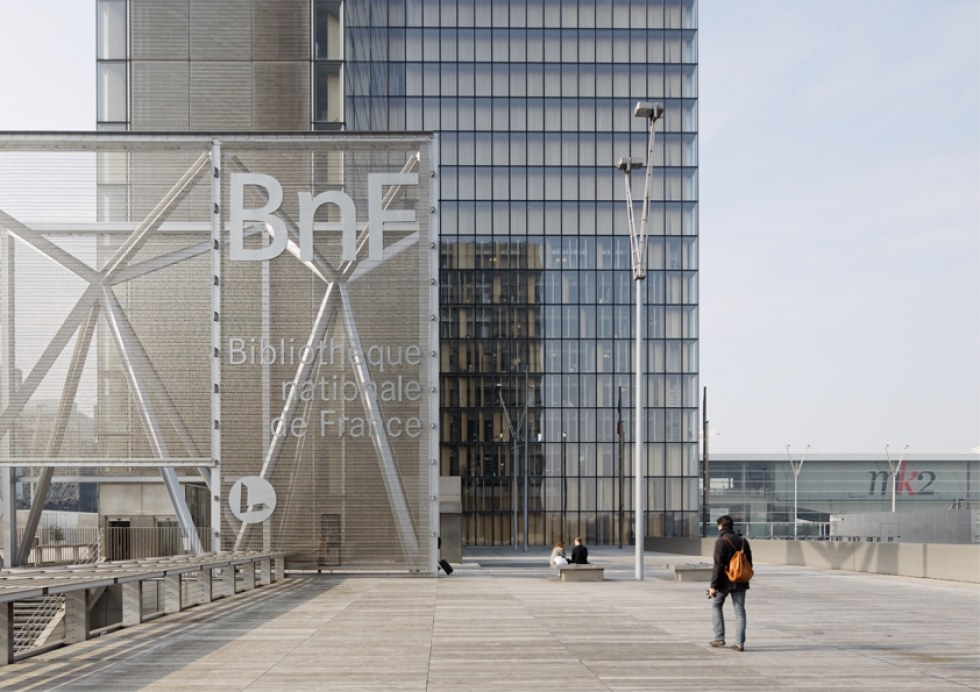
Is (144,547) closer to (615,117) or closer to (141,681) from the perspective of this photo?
(141,681)

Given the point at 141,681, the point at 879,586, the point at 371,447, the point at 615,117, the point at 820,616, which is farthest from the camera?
the point at 615,117

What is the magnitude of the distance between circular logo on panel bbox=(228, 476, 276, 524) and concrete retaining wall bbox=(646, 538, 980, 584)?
16.0m

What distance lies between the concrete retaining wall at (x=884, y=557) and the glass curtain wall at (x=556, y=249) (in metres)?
42.3

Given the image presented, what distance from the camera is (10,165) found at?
2789 cm

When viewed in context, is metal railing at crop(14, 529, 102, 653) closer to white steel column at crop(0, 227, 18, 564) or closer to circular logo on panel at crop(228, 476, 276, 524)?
white steel column at crop(0, 227, 18, 564)

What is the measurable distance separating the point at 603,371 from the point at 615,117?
62.1 feet

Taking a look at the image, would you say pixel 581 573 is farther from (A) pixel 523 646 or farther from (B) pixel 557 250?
(B) pixel 557 250

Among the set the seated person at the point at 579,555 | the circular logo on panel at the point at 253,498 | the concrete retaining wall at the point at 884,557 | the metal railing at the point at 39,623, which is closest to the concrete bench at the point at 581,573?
the seated person at the point at 579,555

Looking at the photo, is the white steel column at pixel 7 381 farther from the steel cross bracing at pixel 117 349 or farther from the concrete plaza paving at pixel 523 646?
the concrete plaza paving at pixel 523 646

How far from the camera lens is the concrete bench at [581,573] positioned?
27125 mm

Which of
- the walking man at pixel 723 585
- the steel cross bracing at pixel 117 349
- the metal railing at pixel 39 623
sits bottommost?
the metal railing at pixel 39 623

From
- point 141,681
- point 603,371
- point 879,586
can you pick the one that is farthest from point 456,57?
point 141,681

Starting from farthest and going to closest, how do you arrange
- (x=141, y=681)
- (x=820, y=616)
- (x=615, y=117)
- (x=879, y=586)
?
(x=615, y=117) < (x=879, y=586) < (x=820, y=616) < (x=141, y=681)

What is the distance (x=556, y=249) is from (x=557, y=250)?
0.35 feet
